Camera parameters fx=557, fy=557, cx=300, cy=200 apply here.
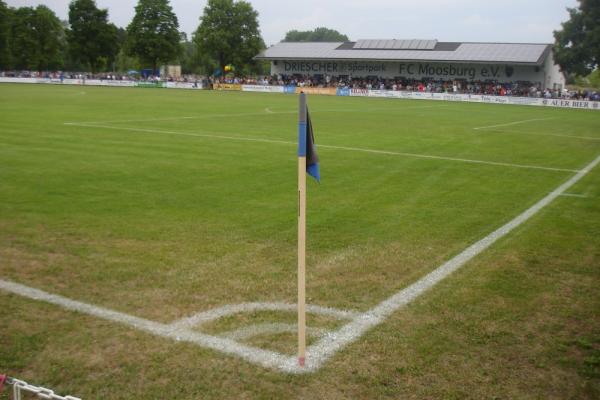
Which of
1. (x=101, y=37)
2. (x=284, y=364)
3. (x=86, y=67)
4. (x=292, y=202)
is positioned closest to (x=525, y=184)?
(x=292, y=202)

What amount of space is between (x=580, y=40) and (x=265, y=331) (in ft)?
248

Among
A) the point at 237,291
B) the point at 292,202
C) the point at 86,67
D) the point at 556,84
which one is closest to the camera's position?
the point at 237,291

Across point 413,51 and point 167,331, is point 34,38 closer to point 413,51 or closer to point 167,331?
point 413,51

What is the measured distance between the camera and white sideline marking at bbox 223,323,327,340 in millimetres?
5418

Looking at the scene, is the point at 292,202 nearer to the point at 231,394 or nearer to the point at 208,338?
the point at 208,338

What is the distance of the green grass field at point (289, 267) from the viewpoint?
4734 millimetres

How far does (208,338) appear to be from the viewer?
534cm

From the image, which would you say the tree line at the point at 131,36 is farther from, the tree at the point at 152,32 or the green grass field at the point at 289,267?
the green grass field at the point at 289,267

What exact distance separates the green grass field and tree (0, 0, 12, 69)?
88537 millimetres

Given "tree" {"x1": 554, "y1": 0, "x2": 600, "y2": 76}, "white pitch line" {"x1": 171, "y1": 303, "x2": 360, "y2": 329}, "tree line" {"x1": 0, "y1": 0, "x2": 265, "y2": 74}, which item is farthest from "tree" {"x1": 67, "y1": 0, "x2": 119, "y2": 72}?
"white pitch line" {"x1": 171, "y1": 303, "x2": 360, "y2": 329}

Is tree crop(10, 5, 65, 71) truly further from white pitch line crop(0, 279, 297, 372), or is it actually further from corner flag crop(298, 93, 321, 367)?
corner flag crop(298, 93, 321, 367)

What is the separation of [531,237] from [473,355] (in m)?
4.61

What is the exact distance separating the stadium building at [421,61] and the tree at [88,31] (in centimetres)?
3096

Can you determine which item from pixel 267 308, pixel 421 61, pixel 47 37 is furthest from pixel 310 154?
pixel 47 37
